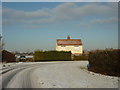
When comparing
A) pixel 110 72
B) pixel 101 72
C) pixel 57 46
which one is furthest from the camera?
pixel 57 46

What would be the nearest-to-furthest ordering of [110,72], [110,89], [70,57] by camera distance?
[110,89]
[110,72]
[70,57]

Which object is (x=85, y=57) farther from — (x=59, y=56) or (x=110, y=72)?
(x=110, y=72)

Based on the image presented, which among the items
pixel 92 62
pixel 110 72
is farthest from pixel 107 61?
pixel 92 62

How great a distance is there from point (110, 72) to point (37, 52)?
28.4m

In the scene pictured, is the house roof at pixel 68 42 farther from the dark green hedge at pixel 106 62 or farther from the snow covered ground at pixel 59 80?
the snow covered ground at pixel 59 80

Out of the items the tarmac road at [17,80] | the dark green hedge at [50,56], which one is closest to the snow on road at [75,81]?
the tarmac road at [17,80]

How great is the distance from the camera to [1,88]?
9.45 metres

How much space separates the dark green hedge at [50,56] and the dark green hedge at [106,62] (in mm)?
25092

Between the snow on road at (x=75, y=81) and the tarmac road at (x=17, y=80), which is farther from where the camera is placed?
the tarmac road at (x=17, y=80)

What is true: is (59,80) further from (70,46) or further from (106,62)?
(70,46)

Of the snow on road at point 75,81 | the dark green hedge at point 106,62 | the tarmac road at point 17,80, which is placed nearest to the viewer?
the snow on road at point 75,81

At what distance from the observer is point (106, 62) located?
14.7m

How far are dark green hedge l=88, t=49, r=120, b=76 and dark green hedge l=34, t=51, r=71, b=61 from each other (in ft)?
82.3

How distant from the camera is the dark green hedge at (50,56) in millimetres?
40912
